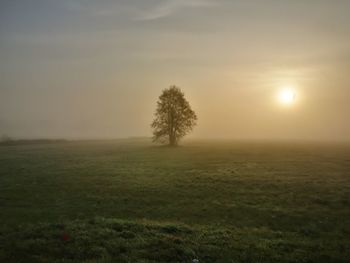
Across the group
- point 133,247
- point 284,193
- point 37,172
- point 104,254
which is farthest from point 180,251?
point 37,172

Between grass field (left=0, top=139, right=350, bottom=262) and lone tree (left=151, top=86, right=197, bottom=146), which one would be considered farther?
lone tree (left=151, top=86, right=197, bottom=146)

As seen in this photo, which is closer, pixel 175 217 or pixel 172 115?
pixel 175 217

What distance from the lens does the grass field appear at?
1452cm

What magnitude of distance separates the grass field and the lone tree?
61.0 metres

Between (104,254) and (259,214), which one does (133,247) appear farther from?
(259,214)

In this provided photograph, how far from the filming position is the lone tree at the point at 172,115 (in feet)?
323

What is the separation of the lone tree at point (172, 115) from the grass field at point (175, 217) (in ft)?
200

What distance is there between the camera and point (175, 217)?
20875mm

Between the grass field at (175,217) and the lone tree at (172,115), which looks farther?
the lone tree at (172,115)

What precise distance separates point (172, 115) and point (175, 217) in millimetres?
78029

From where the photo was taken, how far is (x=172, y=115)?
98.2m

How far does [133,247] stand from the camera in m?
15.0

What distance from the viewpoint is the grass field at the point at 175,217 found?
47.6 feet

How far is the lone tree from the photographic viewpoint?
9838cm
